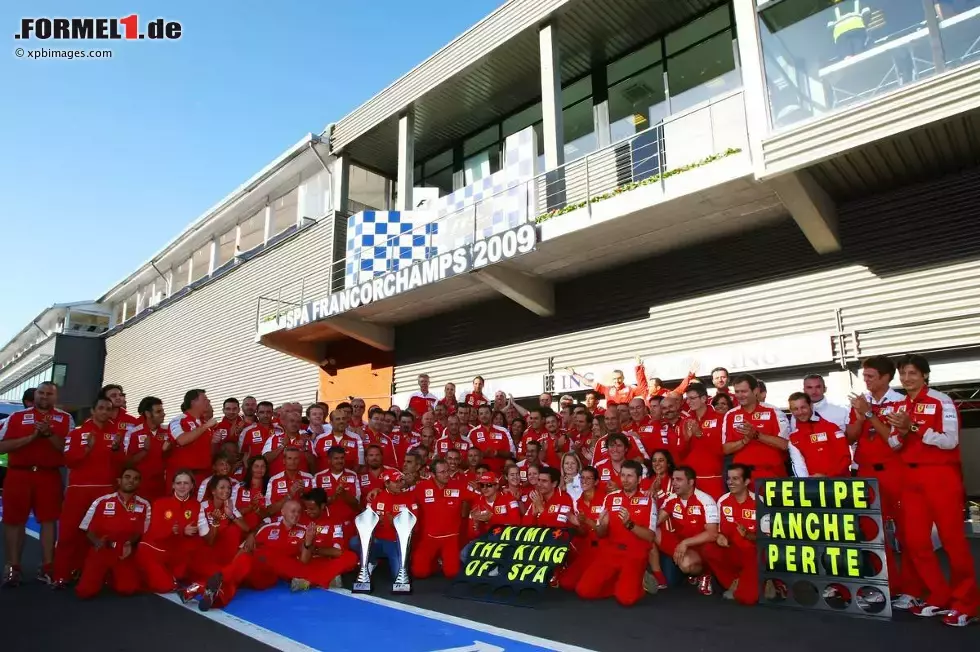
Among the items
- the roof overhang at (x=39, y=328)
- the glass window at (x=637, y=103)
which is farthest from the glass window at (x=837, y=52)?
the roof overhang at (x=39, y=328)

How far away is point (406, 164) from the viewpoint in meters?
16.5

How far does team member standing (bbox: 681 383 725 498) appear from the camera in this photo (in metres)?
6.64

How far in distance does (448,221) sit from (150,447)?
871 centimetres

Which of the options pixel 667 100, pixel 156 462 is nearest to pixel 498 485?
pixel 156 462

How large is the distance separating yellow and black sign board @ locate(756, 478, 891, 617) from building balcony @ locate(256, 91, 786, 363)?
5308 mm

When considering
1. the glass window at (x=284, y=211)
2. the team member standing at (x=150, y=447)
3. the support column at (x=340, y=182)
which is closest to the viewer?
the team member standing at (x=150, y=447)

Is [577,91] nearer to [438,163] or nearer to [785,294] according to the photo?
[438,163]

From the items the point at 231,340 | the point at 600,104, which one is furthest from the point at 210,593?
the point at 231,340

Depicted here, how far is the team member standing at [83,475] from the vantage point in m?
6.09

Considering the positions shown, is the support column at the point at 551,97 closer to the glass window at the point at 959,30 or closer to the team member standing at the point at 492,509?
the glass window at the point at 959,30

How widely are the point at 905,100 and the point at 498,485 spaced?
666 cm

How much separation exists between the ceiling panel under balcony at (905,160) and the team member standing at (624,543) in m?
5.49

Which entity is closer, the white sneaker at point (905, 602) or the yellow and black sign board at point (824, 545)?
the yellow and black sign board at point (824, 545)

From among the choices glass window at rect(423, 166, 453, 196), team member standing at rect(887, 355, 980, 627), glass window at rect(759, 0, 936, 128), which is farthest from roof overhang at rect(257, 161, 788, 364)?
team member standing at rect(887, 355, 980, 627)
